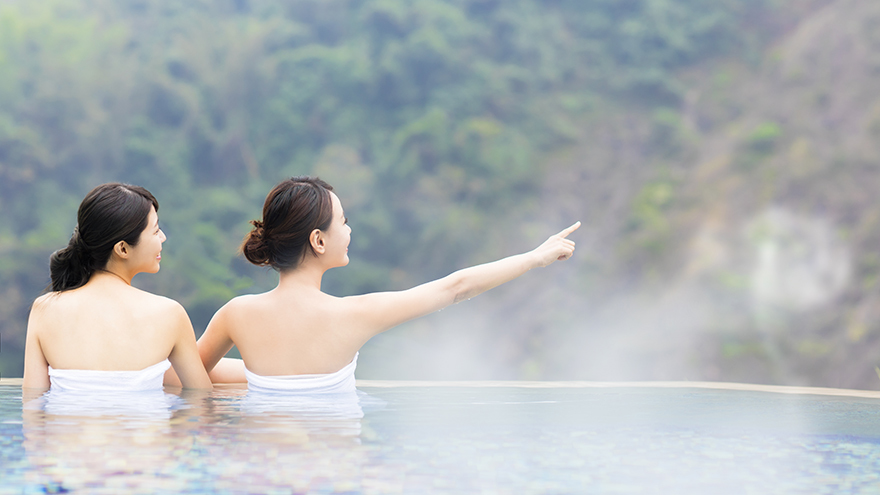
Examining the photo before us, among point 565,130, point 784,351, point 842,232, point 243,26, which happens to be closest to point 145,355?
point 784,351

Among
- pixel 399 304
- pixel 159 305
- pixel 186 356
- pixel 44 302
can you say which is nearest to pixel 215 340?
pixel 186 356

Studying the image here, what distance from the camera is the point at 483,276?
64.9 inches

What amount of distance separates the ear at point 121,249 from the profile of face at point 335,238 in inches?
17.8

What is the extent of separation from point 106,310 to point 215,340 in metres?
0.27

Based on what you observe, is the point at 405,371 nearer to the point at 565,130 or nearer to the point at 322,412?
the point at 565,130

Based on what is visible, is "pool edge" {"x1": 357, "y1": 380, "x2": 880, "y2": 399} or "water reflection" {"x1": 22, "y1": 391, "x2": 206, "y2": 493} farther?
"pool edge" {"x1": 357, "y1": 380, "x2": 880, "y2": 399}

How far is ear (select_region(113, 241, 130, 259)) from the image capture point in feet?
5.51

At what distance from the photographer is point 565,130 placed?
13.7m

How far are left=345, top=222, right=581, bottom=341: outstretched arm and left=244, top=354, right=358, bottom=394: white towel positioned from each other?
0.15m

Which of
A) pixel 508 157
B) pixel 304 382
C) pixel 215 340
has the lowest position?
pixel 304 382

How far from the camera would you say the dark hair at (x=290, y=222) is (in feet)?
5.40

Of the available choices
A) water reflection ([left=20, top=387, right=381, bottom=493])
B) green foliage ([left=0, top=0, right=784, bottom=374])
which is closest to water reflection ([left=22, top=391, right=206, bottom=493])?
water reflection ([left=20, top=387, right=381, bottom=493])

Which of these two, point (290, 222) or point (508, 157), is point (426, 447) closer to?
point (290, 222)

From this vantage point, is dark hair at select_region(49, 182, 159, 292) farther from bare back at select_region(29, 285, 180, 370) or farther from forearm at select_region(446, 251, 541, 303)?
forearm at select_region(446, 251, 541, 303)
